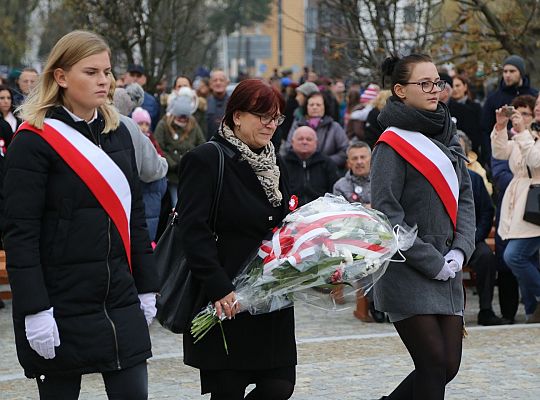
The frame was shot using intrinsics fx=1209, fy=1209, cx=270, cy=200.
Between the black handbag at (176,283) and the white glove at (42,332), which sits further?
the black handbag at (176,283)

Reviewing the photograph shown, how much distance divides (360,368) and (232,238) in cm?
301

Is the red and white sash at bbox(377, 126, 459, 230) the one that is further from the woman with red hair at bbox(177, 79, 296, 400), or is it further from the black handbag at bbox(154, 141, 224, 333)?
the black handbag at bbox(154, 141, 224, 333)

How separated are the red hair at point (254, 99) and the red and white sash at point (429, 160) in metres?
0.70

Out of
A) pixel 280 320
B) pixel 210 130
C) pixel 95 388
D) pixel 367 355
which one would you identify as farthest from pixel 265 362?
pixel 210 130

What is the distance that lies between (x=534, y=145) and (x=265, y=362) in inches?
208

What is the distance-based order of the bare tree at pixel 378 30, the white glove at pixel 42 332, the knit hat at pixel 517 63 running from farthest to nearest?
the bare tree at pixel 378 30, the knit hat at pixel 517 63, the white glove at pixel 42 332

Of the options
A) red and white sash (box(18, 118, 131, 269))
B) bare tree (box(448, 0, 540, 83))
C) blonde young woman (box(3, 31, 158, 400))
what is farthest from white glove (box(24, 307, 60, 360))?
bare tree (box(448, 0, 540, 83))

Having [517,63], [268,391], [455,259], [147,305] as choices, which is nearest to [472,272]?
[517,63]

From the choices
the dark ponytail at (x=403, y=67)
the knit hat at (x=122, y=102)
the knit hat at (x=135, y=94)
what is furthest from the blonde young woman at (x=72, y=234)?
the knit hat at (x=135, y=94)

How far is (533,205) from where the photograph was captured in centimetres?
993

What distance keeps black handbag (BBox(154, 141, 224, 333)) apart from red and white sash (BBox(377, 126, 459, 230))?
3.07ft

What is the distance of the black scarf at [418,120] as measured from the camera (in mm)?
5723

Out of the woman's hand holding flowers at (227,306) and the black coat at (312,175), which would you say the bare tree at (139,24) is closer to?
the black coat at (312,175)

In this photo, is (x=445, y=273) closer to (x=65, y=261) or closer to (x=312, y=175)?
(x=65, y=261)
